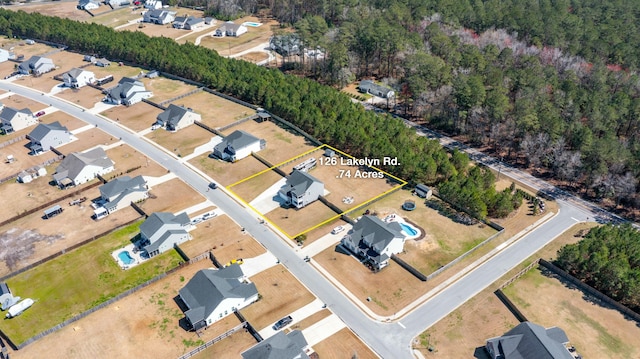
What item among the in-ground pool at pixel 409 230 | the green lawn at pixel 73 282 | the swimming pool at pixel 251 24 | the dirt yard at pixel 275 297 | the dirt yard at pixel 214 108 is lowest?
the green lawn at pixel 73 282

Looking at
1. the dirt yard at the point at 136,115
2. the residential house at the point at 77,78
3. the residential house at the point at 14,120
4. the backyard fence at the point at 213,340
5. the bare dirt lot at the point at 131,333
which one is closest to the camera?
the backyard fence at the point at 213,340

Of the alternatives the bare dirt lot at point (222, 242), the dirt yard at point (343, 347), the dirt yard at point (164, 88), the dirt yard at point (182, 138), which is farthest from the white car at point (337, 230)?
the dirt yard at point (164, 88)

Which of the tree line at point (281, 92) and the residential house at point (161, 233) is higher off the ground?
the tree line at point (281, 92)

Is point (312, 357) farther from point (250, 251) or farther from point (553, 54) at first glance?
point (553, 54)

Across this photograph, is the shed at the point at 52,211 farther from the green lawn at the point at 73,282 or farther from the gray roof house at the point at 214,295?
the gray roof house at the point at 214,295

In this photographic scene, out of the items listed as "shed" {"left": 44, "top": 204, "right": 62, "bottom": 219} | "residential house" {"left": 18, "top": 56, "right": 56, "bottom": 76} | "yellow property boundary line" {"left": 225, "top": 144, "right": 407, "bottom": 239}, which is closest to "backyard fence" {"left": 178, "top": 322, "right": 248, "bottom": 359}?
"yellow property boundary line" {"left": 225, "top": 144, "right": 407, "bottom": 239}

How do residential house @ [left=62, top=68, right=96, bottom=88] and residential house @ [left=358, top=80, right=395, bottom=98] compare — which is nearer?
residential house @ [left=358, top=80, right=395, bottom=98]

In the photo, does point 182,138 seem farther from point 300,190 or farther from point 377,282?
point 377,282

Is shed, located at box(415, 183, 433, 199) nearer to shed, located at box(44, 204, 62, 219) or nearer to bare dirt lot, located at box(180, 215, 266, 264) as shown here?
bare dirt lot, located at box(180, 215, 266, 264)
